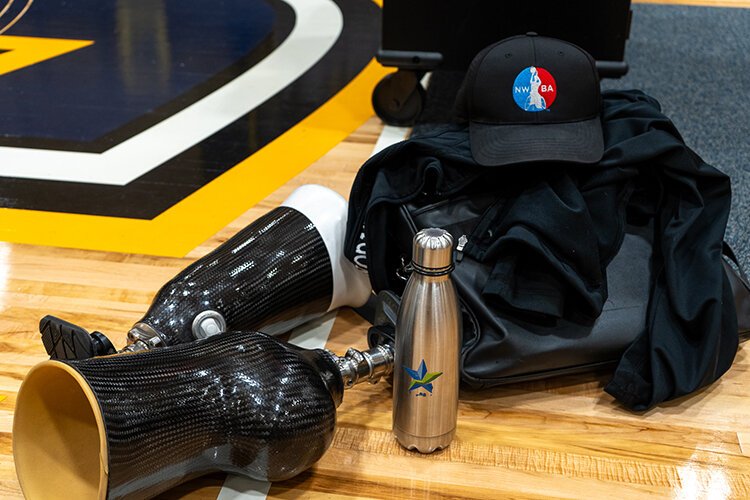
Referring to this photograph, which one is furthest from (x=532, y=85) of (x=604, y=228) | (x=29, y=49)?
(x=29, y=49)

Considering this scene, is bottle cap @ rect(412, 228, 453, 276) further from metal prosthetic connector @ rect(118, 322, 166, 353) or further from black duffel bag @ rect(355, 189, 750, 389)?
metal prosthetic connector @ rect(118, 322, 166, 353)

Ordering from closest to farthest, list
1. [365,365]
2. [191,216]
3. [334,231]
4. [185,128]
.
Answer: [365,365], [334,231], [191,216], [185,128]

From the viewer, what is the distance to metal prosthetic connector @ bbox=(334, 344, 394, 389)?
1639 mm

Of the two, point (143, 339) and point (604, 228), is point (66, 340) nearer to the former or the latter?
point (143, 339)

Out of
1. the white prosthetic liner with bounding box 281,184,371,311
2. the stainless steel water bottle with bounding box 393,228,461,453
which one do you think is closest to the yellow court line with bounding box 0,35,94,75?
the white prosthetic liner with bounding box 281,184,371,311

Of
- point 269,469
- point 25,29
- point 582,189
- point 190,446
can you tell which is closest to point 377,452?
point 269,469

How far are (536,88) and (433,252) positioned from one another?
1.58 ft

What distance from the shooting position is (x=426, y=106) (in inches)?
131

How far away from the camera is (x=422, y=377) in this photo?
1.54 metres

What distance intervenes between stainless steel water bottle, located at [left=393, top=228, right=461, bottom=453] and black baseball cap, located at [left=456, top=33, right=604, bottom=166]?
1.07 ft

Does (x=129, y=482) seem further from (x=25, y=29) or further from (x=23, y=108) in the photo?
(x=25, y=29)

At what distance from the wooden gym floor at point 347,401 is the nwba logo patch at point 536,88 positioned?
1.77 ft

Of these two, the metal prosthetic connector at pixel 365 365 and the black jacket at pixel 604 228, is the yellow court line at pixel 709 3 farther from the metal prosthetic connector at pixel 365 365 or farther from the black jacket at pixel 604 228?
the metal prosthetic connector at pixel 365 365

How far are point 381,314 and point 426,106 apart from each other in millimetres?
1643
